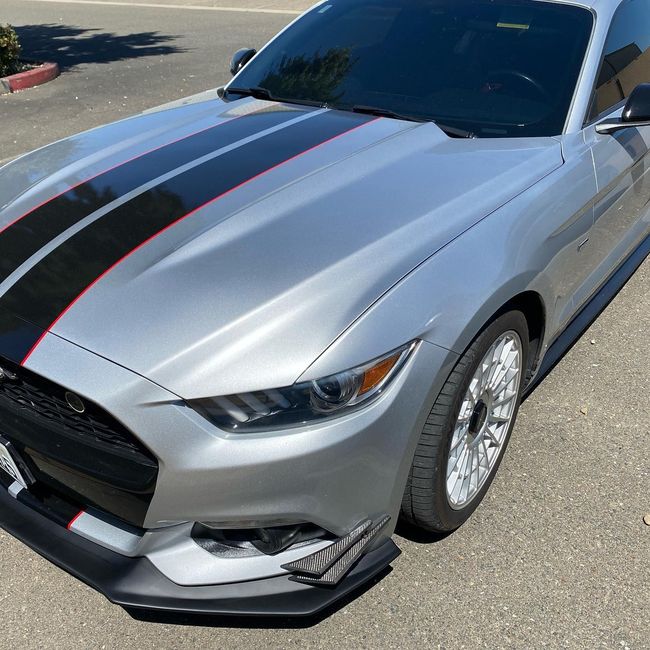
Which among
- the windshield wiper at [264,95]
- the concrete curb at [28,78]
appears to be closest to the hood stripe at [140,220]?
the windshield wiper at [264,95]

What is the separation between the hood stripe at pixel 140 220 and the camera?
6.57 feet

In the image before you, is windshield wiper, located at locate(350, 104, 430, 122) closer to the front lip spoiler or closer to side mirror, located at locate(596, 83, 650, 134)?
side mirror, located at locate(596, 83, 650, 134)

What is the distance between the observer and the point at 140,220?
90.7 inches

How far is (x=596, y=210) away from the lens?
282 cm

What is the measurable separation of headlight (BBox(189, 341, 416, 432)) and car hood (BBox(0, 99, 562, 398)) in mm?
38

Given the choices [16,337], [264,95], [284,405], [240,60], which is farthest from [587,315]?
[16,337]

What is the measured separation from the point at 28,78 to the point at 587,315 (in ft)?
24.2

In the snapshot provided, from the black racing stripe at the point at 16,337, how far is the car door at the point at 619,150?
204 cm

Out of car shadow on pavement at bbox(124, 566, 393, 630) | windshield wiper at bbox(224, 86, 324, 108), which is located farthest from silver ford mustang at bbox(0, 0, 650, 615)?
car shadow on pavement at bbox(124, 566, 393, 630)

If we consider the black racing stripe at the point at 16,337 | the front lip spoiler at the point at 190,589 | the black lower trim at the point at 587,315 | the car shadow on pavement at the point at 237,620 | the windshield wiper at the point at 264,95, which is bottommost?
the car shadow on pavement at the point at 237,620

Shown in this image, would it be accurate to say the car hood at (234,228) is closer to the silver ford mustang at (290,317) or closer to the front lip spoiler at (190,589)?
the silver ford mustang at (290,317)

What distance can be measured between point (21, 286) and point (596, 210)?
6.76 feet

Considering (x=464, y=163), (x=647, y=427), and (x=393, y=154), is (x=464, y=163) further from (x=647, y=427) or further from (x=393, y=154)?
(x=647, y=427)

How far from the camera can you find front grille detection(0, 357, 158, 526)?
5.90 feet
